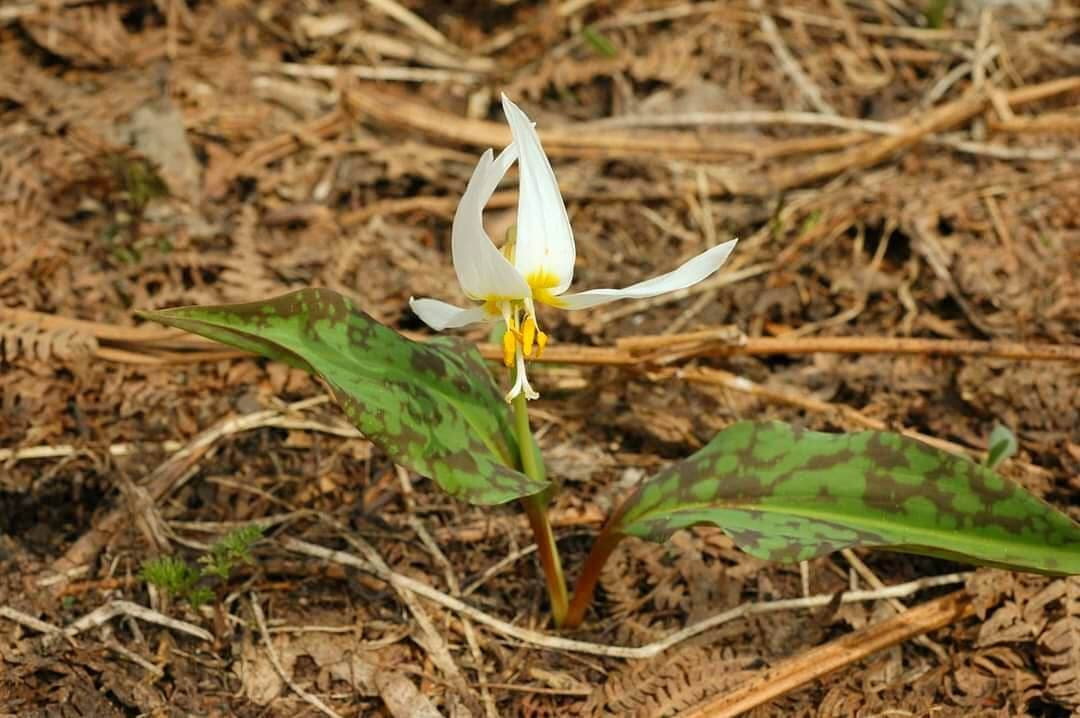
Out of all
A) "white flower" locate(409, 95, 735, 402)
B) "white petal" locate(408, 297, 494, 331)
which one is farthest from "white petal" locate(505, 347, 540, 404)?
"white petal" locate(408, 297, 494, 331)

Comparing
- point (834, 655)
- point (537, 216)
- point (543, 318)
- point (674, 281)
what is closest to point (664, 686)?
point (834, 655)

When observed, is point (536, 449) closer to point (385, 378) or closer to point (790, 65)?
point (385, 378)

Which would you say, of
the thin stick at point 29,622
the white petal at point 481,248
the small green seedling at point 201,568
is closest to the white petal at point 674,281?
the white petal at point 481,248

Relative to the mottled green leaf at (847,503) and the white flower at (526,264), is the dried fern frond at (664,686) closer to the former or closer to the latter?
the mottled green leaf at (847,503)

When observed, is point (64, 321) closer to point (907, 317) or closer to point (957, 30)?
point (907, 317)

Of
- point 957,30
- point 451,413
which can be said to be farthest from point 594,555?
point 957,30
